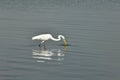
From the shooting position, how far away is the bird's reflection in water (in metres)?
27.8

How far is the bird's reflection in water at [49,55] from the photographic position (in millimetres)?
27752

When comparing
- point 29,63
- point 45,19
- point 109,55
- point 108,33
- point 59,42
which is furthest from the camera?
point 45,19

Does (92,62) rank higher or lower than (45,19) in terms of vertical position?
lower

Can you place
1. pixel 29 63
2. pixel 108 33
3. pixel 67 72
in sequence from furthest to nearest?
pixel 108 33, pixel 29 63, pixel 67 72

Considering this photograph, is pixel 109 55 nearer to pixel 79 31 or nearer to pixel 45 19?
pixel 79 31

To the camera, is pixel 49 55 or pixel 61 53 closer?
pixel 49 55

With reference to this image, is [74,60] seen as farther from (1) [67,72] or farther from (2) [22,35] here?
(2) [22,35]

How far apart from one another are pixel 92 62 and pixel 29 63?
13.3ft

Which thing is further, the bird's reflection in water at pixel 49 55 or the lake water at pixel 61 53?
the bird's reflection in water at pixel 49 55

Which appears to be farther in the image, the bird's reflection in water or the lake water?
the bird's reflection in water

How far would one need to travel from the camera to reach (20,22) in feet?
165

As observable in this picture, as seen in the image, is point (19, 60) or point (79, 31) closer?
point (19, 60)

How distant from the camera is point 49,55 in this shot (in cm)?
2959

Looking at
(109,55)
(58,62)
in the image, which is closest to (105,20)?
(109,55)
